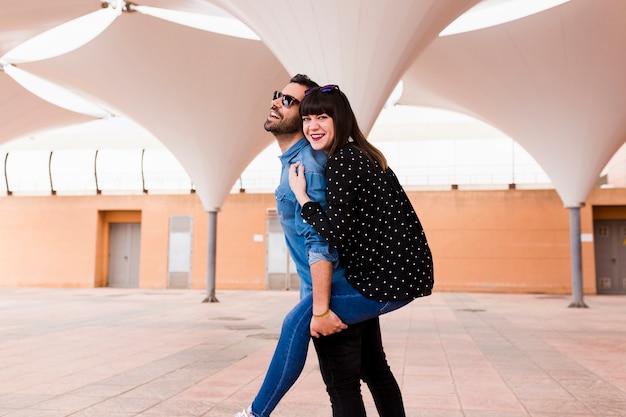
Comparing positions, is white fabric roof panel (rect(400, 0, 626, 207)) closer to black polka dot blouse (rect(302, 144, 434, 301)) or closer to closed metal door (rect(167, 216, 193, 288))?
black polka dot blouse (rect(302, 144, 434, 301))

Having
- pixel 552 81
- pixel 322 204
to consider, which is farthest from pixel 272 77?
pixel 322 204

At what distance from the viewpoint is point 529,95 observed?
14016 millimetres

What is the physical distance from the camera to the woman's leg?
2.39 metres

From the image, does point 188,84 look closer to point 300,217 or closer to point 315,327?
point 300,217

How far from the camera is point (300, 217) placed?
243 cm

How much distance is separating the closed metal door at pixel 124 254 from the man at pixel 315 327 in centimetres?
2409

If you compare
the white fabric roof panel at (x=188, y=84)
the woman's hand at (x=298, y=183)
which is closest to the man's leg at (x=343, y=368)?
the woman's hand at (x=298, y=183)

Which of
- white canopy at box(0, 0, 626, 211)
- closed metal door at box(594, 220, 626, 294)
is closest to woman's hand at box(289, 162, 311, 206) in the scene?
white canopy at box(0, 0, 626, 211)

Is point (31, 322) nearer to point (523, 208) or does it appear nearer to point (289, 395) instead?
point (289, 395)

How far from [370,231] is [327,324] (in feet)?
1.34

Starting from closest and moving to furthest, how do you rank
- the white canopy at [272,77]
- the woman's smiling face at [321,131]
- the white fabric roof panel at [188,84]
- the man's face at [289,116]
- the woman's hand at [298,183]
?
the woman's hand at [298,183]
the woman's smiling face at [321,131]
the man's face at [289,116]
the white canopy at [272,77]
the white fabric roof panel at [188,84]

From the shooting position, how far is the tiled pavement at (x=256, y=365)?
442 centimetres

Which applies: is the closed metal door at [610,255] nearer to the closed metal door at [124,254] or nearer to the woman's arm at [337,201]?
the closed metal door at [124,254]

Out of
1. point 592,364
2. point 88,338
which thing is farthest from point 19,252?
point 592,364
